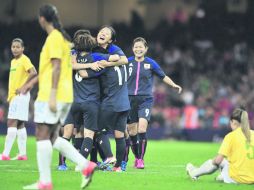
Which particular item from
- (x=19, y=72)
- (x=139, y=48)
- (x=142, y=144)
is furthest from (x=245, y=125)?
(x=19, y=72)

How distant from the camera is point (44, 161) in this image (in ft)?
31.4

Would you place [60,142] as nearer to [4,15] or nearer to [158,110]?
[158,110]

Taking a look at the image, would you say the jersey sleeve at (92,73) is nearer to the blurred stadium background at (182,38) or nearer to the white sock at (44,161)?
the white sock at (44,161)

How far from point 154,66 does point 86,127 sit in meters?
3.24

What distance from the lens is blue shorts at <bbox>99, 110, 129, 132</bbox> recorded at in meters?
13.1

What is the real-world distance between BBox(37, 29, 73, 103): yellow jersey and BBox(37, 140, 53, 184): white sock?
0.57 m

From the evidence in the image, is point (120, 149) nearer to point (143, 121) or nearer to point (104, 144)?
point (104, 144)

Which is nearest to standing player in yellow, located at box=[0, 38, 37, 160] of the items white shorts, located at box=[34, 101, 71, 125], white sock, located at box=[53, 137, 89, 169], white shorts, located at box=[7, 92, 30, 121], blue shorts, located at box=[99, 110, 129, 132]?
white shorts, located at box=[7, 92, 30, 121]

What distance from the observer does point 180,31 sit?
1414 inches

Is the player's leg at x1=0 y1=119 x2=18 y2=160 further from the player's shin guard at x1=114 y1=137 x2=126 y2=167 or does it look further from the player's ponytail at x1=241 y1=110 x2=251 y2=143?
the player's ponytail at x1=241 y1=110 x2=251 y2=143

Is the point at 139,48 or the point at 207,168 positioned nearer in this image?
the point at 207,168

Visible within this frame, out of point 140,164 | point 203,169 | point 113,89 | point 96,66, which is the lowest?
point 140,164

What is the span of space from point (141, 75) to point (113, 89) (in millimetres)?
2440

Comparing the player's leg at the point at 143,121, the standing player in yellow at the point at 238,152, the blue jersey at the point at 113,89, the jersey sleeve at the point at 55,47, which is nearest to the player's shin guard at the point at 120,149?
the blue jersey at the point at 113,89
